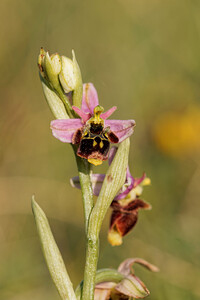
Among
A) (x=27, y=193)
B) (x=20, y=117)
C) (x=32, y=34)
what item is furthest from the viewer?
(x=32, y=34)

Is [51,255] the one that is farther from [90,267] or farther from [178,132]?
[178,132]

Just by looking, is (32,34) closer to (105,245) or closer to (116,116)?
(116,116)

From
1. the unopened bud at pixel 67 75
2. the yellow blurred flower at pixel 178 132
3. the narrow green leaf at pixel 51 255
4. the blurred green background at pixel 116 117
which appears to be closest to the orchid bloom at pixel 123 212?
the narrow green leaf at pixel 51 255

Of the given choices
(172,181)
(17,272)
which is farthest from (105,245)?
(172,181)

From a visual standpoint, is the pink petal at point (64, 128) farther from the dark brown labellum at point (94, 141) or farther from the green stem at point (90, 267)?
the green stem at point (90, 267)

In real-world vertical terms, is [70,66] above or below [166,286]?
above

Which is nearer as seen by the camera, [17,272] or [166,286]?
[166,286]

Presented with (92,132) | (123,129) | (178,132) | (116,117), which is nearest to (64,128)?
(92,132)
